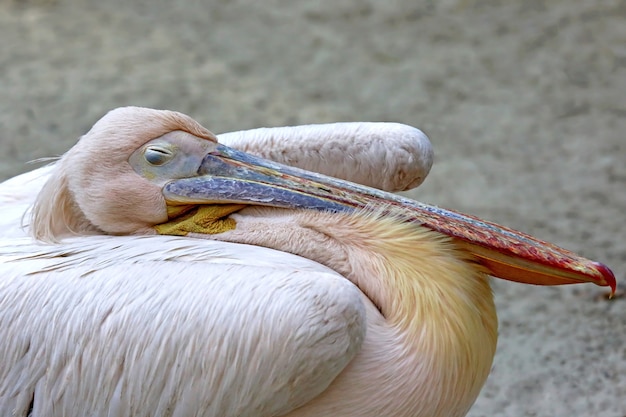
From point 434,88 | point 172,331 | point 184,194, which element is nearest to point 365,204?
point 184,194

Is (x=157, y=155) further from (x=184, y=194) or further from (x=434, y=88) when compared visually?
(x=434, y=88)

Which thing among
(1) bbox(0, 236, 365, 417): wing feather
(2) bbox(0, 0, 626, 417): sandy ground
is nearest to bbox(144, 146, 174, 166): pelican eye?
(1) bbox(0, 236, 365, 417): wing feather

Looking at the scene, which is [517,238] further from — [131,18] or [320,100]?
[131,18]

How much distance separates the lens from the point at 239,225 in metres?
2.43

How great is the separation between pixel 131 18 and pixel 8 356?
392 cm

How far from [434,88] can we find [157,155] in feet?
10.0

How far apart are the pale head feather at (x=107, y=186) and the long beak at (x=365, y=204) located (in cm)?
8

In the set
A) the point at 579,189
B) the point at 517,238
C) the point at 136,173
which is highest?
the point at 136,173

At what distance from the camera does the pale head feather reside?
7.72 ft

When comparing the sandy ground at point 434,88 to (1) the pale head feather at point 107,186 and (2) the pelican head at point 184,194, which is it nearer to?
(2) the pelican head at point 184,194

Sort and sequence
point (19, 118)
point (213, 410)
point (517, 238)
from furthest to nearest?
1. point (19, 118)
2. point (517, 238)
3. point (213, 410)

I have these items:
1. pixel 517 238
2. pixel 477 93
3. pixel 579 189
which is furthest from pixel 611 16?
pixel 517 238

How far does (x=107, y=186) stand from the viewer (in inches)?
92.6

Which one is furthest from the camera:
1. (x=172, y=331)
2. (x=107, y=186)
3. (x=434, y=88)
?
(x=434, y=88)
